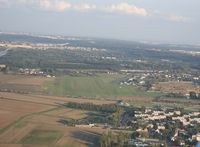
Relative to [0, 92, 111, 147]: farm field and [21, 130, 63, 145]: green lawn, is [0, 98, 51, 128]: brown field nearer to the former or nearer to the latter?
[0, 92, 111, 147]: farm field

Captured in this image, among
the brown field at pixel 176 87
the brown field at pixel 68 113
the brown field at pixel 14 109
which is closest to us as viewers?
the brown field at pixel 14 109

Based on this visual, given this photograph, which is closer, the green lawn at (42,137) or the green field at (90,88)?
the green lawn at (42,137)

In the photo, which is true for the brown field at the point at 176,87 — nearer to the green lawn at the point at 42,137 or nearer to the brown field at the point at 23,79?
the brown field at the point at 23,79

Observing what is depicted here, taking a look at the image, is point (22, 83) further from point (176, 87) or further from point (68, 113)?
point (176, 87)

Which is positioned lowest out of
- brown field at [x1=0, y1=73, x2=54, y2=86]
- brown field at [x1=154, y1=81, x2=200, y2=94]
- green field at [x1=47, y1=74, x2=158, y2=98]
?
brown field at [x1=154, y1=81, x2=200, y2=94]

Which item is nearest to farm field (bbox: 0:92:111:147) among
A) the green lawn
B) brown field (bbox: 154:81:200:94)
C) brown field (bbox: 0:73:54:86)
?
the green lawn

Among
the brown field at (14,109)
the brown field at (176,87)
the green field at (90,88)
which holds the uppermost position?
the brown field at (14,109)

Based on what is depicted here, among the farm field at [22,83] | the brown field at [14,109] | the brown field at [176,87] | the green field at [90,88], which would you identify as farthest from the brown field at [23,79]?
the brown field at [176,87]
